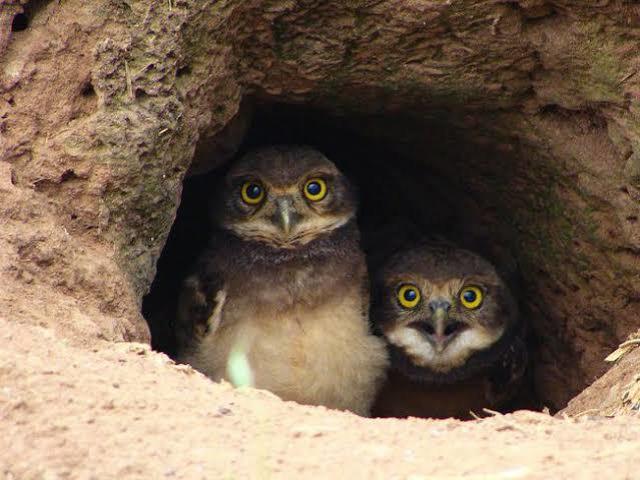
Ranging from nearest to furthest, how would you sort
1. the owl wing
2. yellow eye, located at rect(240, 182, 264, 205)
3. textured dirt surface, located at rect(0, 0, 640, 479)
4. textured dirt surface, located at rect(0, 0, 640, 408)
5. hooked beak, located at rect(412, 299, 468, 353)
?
textured dirt surface, located at rect(0, 0, 640, 479), textured dirt surface, located at rect(0, 0, 640, 408), the owl wing, yellow eye, located at rect(240, 182, 264, 205), hooked beak, located at rect(412, 299, 468, 353)

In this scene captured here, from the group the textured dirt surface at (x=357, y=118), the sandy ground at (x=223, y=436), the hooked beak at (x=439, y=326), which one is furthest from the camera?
the hooked beak at (x=439, y=326)

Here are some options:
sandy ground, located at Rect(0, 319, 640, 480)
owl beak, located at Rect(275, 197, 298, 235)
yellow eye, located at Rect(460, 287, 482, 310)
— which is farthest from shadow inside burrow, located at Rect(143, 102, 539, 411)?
sandy ground, located at Rect(0, 319, 640, 480)

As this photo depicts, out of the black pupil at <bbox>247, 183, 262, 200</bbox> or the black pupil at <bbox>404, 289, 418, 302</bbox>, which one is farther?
the black pupil at <bbox>404, 289, 418, 302</bbox>

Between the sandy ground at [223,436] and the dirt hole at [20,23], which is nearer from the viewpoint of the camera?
the sandy ground at [223,436]

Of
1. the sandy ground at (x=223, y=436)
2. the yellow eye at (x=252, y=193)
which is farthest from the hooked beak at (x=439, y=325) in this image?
the sandy ground at (x=223, y=436)

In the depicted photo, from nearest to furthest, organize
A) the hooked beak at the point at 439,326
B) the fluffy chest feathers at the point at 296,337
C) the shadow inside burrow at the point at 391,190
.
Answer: the fluffy chest feathers at the point at 296,337 < the hooked beak at the point at 439,326 < the shadow inside burrow at the point at 391,190

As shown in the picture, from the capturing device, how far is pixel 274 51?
494cm

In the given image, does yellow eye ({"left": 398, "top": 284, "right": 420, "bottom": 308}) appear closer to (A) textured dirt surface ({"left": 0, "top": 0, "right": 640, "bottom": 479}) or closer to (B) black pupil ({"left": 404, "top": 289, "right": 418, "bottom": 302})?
(B) black pupil ({"left": 404, "top": 289, "right": 418, "bottom": 302})

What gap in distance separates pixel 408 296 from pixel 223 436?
3.10 m

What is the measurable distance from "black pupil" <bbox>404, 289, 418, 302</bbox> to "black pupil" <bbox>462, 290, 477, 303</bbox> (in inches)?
11.7

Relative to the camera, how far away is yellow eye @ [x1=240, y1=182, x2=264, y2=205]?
5.57 m

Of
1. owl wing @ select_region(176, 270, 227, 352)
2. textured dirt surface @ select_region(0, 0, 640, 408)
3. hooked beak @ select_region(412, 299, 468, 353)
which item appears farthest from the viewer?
hooked beak @ select_region(412, 299, 468, 353)

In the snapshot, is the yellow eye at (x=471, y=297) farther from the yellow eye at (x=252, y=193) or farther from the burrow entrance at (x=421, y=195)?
the yellow eye at (x=252, y=193)

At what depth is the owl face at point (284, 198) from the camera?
214 inches
